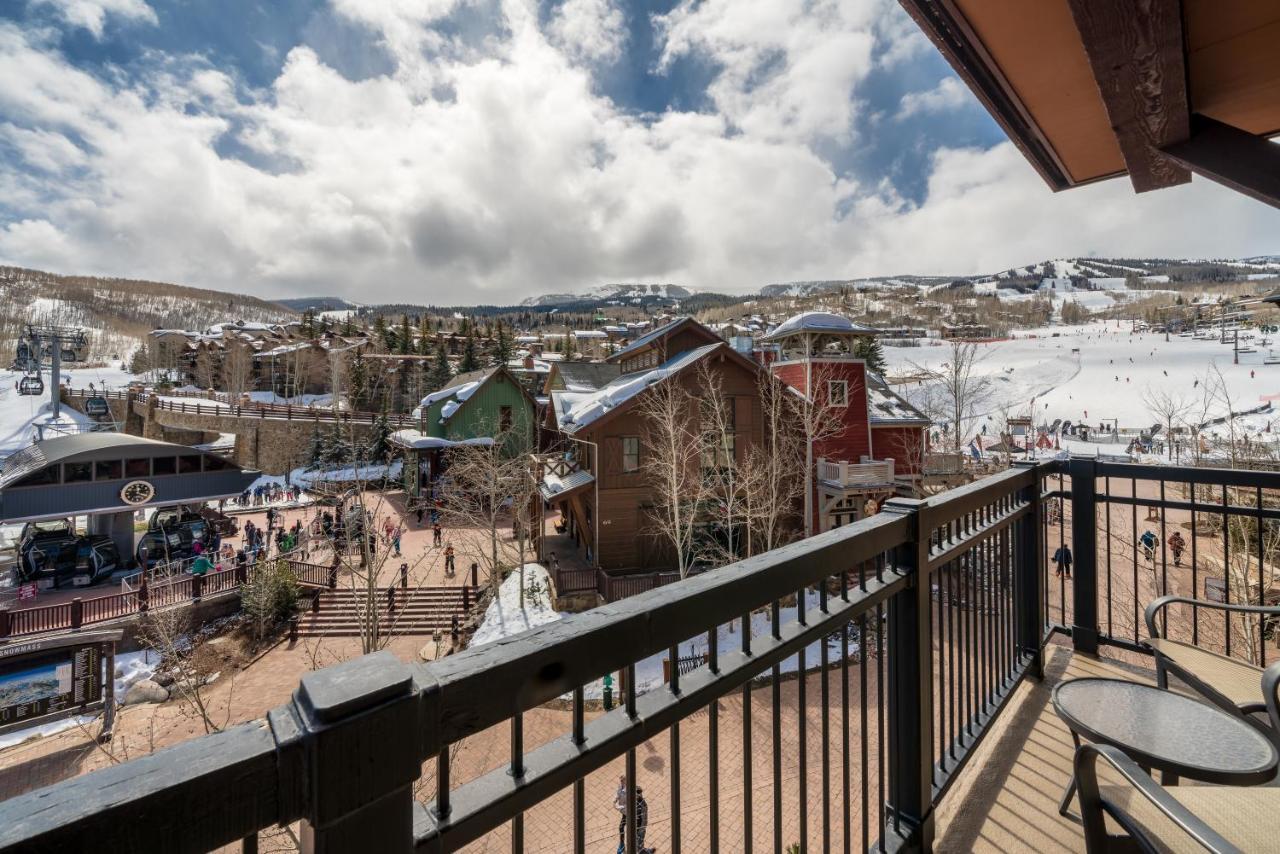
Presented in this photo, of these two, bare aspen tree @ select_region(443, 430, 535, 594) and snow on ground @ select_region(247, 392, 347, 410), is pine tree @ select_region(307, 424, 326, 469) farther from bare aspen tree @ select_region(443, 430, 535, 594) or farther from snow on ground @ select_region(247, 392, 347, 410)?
bare aspen tree @ select_region(443, 430, 535, 594)

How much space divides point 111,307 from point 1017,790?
577 feet

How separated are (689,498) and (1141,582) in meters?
11.5

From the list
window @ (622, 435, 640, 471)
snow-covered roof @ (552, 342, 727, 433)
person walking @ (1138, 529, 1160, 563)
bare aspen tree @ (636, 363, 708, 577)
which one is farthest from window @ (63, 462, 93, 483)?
person walking @ (1138, 529, 1160, 563)

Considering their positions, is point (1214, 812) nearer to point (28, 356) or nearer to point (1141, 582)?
point (1141, 582)

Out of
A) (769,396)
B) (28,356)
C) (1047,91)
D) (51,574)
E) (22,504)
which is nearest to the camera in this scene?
(1047,91)

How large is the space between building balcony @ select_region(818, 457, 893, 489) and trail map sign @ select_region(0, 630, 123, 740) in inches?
735

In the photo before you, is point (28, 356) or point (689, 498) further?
point (28, 356)

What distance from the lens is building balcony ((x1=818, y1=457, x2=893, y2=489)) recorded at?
17547 mm

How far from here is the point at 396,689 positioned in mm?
815

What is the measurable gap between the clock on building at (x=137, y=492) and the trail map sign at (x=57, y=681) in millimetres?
5615

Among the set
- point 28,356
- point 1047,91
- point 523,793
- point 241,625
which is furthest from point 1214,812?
point 28,356

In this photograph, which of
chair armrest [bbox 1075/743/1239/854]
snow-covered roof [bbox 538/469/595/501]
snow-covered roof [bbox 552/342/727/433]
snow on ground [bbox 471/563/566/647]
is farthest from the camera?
snow-covered roof [bbox 538/469/595/501]

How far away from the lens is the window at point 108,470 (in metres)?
16.3

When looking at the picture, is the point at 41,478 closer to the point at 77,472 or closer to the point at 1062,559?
the point at 77,472
